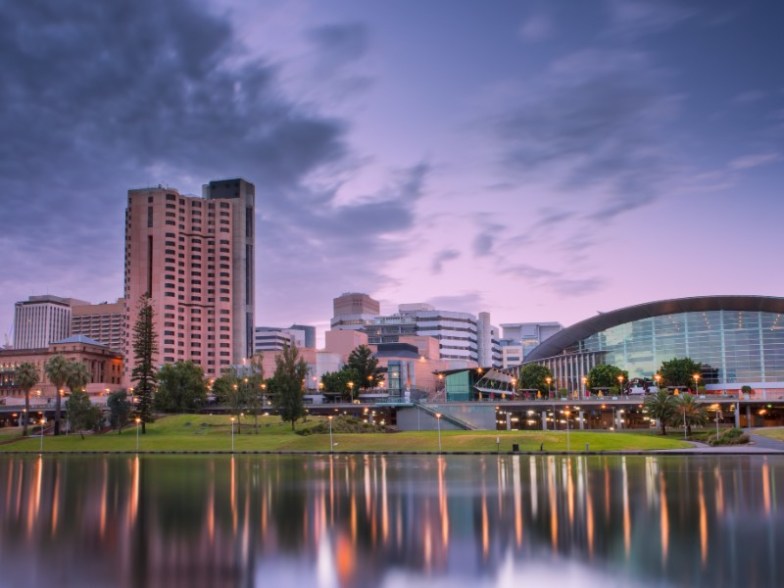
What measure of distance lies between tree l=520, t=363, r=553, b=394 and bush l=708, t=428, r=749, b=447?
236 ft

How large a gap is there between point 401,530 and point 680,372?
146 m

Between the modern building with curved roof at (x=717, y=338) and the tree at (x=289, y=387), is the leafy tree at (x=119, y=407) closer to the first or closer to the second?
the tree at (x=289, y=387)

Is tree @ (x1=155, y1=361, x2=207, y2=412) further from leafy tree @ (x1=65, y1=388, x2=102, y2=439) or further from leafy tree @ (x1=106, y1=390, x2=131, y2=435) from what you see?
leafy tree @ (x1=65, y1=388, x2=102, y2=439)

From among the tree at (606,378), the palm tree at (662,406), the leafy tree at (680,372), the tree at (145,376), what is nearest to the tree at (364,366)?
the tree at (606,378)

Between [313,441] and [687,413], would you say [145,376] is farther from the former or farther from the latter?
[687,413]

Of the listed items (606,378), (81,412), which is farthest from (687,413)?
(81,412)

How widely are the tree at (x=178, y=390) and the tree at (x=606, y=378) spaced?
81.9m

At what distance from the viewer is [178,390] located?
155375mm

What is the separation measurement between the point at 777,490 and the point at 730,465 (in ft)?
79.6

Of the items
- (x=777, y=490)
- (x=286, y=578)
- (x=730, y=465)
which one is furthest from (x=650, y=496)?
(x=730, y=465)

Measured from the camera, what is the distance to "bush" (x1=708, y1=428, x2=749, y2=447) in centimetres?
10200

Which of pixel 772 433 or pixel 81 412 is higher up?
pixel 81 412

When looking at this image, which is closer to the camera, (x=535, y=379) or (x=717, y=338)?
(x=717, y=338)

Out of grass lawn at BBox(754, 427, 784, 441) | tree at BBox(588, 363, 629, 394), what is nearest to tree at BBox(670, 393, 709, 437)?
grass lawn at BBox(754, 427, 784, 441)
